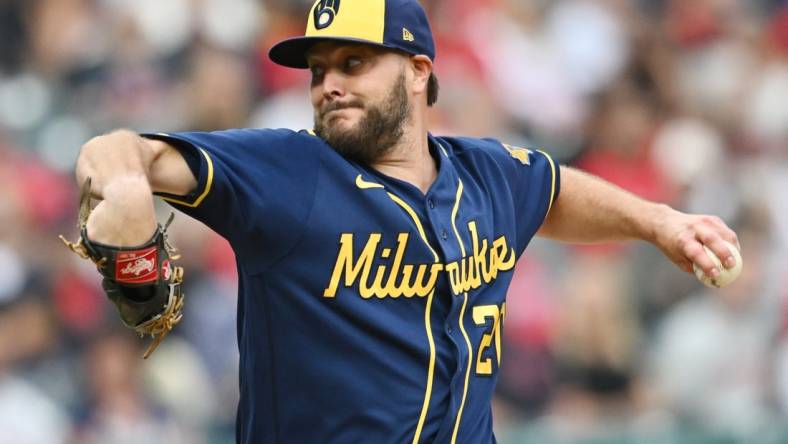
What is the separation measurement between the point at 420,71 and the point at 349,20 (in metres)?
0.39

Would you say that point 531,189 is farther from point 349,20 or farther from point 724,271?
point 349,20

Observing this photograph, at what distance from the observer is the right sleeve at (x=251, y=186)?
119 inches

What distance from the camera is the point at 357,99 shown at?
11.3 ft

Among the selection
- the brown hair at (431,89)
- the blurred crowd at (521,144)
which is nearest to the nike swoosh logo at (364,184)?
the brown hair at (431,89)

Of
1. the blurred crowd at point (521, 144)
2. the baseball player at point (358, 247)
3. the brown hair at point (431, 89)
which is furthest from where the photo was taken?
the blurred crowd at point (521, 144)

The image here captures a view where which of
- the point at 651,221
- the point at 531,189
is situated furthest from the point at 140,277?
the point at 651,221

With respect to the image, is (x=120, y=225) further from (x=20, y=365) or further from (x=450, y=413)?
(x=20, y=365)

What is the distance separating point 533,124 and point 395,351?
4505 millimetres

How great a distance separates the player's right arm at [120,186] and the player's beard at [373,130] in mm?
659

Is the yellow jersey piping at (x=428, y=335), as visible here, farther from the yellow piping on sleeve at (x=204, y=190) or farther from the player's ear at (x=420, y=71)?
the yellow piping on sleeve at (x=204, y=190)

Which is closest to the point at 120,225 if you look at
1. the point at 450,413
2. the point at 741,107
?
the point at 450,413

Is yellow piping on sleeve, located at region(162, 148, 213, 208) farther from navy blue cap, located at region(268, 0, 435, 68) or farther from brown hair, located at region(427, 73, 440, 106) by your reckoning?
brown hair, located at region(427, 73, 440, 106)

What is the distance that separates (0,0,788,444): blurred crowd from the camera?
6.50 metres

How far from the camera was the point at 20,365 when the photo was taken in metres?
6.43
